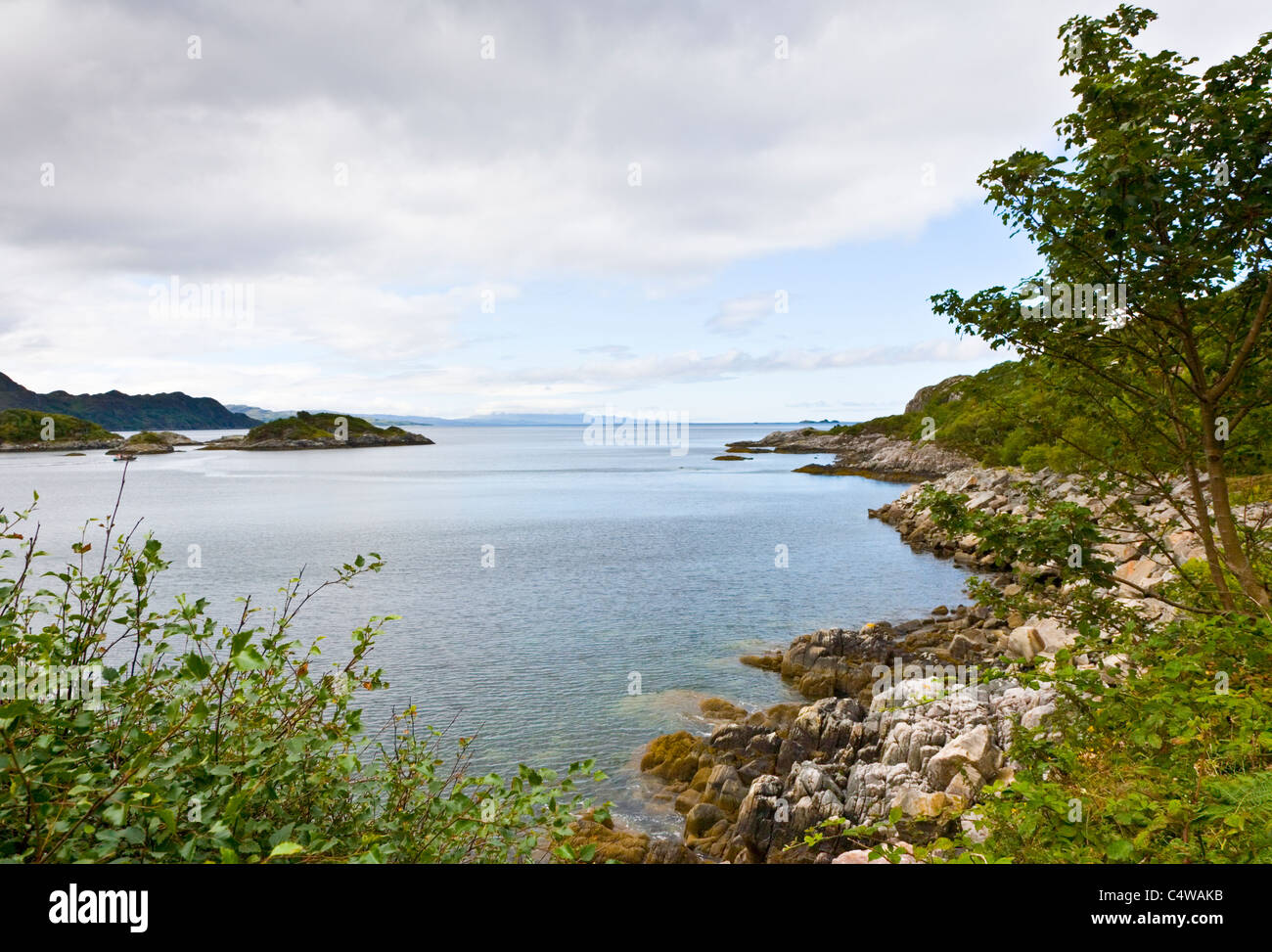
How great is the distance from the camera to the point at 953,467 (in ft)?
320

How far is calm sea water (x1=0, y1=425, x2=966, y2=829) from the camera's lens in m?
19.7

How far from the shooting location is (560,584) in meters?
36.1

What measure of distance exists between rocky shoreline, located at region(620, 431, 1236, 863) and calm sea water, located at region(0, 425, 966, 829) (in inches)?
49.2

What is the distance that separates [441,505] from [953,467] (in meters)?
72.1

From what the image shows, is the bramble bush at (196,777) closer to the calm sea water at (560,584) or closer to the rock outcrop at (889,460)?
the calm sea water at (560,584)

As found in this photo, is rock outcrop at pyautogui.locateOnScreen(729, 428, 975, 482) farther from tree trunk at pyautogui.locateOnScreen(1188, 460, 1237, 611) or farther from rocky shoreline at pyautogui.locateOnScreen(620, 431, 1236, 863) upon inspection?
tree trunk at pyautogui.locateOnScreen(1188, 460, 1237, 611)

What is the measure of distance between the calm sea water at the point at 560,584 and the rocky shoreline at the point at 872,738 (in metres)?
1.25

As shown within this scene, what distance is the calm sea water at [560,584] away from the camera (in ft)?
64.5

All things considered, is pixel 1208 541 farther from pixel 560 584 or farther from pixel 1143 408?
pixel 560 584

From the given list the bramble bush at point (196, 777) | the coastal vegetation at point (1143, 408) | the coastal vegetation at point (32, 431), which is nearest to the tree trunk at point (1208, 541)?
the coastal vegetation at point (1143, 408)

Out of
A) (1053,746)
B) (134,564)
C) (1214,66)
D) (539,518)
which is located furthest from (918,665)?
(539,518)

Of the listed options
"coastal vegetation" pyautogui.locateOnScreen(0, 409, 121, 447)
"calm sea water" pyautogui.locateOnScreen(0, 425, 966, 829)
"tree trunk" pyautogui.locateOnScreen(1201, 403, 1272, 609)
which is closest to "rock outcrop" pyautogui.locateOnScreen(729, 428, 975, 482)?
"calm sea water" pyautogui.locateOnScreen(0, 425, 966, 829)

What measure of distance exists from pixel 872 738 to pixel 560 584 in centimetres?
2288

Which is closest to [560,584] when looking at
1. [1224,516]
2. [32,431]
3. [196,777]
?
[1224,516]
